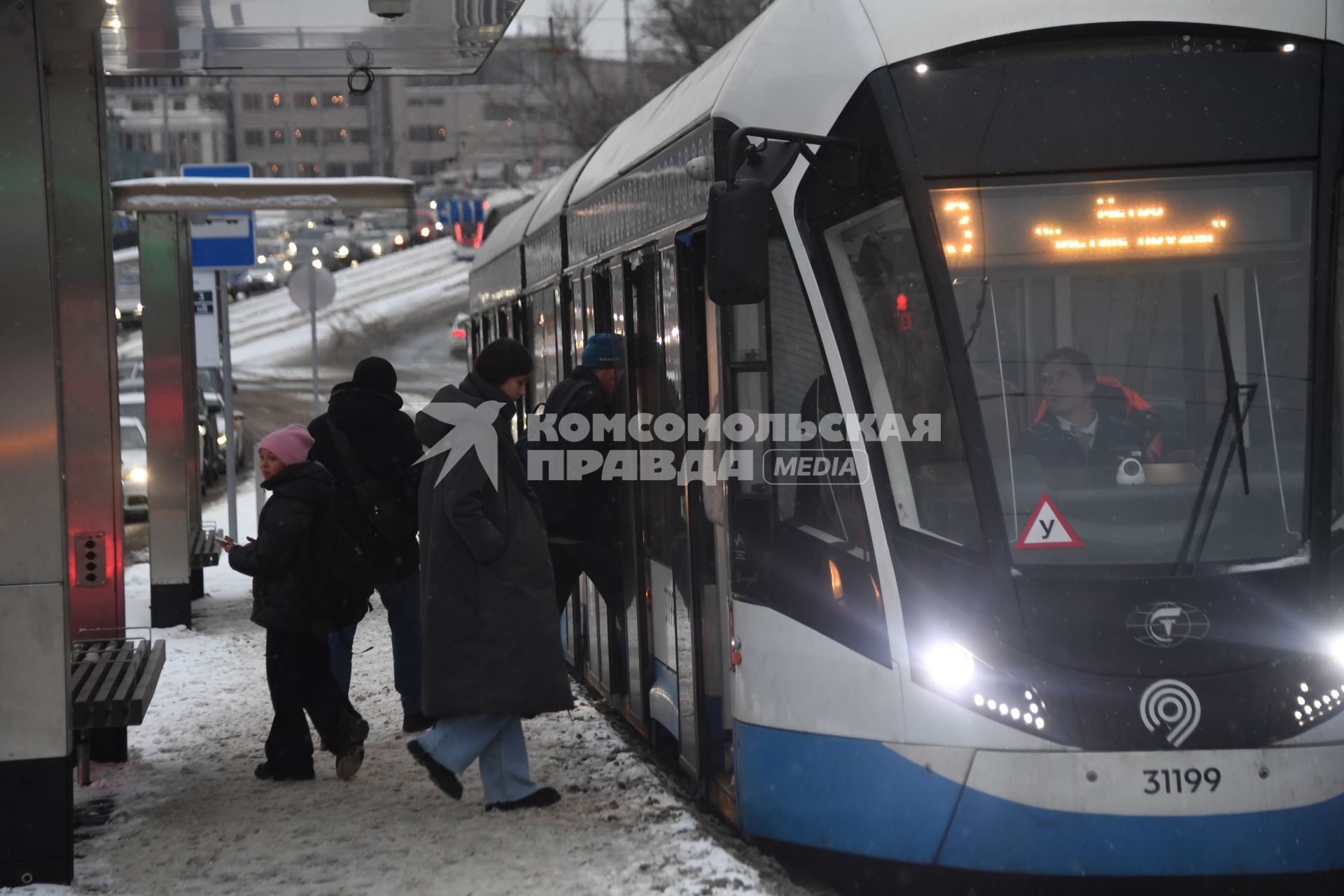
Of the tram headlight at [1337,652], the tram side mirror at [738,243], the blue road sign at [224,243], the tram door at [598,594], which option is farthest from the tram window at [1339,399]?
the blue road sign at [224,243]

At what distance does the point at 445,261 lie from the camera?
69.8 meters

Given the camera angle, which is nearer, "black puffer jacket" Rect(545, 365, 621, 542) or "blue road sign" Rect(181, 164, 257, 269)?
"black puffer jacket" Rect(545, 365, 621, 542)

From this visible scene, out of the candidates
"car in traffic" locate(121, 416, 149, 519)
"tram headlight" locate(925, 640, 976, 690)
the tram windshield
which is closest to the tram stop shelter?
"tram headlight" locate(925, 640, 976, 690)

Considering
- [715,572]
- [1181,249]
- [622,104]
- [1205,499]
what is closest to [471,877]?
[715,572]

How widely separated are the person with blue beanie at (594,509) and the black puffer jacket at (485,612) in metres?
1.14

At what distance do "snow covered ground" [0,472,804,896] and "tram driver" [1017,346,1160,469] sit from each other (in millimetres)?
1622

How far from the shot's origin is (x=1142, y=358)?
5562mm

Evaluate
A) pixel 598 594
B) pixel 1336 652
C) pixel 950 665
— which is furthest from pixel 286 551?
pixel 1336 652

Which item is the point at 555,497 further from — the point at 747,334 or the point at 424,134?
the point at 424,134

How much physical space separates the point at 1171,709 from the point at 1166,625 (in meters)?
0.25

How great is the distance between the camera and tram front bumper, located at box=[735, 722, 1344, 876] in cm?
543

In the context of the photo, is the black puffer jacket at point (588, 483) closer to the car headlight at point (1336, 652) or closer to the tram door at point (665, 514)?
the tram door at point (665, 514)

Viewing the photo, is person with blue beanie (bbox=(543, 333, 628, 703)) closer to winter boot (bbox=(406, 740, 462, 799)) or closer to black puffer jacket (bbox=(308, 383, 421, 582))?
black puffer jacket (bbox=(308, 383, 421, 582))

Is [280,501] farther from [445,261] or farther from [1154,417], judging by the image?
[445,261]
